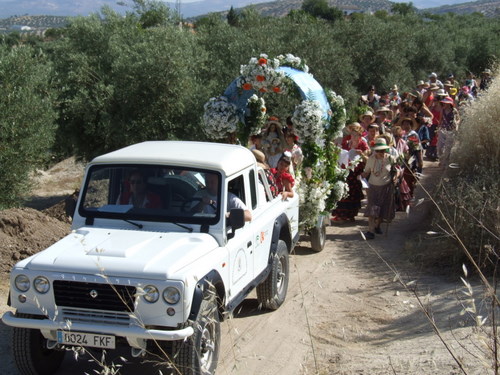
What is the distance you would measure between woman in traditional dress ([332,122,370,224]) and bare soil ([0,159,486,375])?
814 mm

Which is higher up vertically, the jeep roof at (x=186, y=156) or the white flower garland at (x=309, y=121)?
the jeep roof at (x=186, y=156)

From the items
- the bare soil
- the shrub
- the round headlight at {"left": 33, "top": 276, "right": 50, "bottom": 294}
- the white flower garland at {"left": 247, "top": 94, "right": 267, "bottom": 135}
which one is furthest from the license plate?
the white flower garland at {"left": 247, "top": 94, "right": 267, "bottom": 135}

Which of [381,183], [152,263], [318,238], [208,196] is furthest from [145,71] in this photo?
[152,263]

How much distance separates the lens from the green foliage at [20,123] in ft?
36.5

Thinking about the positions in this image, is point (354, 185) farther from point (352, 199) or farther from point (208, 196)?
point (208, 196)

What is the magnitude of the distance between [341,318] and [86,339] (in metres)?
3.36

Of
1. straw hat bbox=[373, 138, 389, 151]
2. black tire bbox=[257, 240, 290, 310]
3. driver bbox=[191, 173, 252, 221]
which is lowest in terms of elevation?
black tire bbox=[257, 240, 290, 310]

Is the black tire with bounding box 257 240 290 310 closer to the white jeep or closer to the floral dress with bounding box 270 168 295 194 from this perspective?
the white jeep

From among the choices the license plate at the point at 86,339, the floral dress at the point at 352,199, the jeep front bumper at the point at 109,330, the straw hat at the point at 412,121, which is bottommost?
the floral dress at the point at 352,199

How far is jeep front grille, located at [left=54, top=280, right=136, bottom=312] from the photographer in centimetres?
520

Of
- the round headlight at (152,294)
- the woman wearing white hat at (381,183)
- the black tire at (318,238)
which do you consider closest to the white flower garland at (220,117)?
the black tire at (318,238)

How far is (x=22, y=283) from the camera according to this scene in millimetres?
5383

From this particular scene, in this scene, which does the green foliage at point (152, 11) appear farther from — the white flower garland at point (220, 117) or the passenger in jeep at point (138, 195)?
the passenger in jeep at point (138, 195)

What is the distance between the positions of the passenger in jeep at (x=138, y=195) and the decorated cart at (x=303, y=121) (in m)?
3.67
